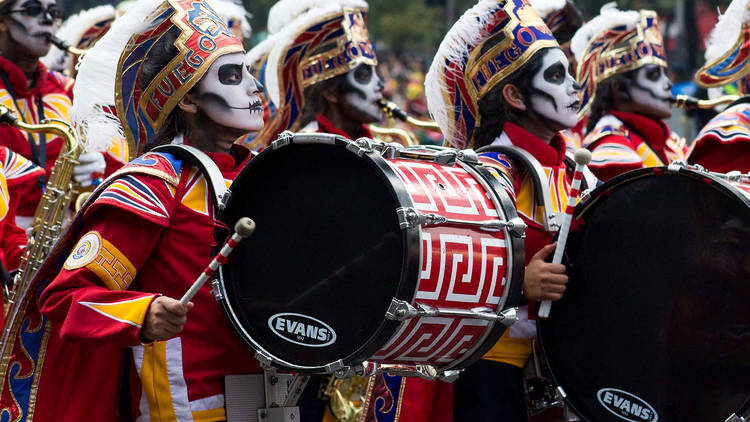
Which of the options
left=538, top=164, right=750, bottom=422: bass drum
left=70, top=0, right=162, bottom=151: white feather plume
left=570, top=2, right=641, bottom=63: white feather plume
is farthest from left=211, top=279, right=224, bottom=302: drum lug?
left=570, top=2, right=641, bottom=63: white feather plume

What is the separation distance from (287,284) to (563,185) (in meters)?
1.23

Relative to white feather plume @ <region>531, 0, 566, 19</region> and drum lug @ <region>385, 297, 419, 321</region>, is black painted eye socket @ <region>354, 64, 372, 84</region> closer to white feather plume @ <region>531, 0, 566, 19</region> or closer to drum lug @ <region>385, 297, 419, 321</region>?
white feather plume @ <region>531, 0, 566, 19</region>

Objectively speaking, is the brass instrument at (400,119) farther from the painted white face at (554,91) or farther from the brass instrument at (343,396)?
the painted white face at (554,91)

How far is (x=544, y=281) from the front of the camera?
13.2 ft

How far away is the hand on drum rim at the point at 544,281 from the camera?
4031 millimetres

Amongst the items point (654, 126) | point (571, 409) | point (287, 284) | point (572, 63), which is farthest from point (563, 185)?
point (572, 63)

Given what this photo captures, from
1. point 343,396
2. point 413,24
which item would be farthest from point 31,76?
point 413,24

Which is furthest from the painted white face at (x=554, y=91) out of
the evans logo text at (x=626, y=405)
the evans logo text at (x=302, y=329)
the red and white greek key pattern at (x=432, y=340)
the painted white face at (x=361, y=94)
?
the painted white face at (x=361, y=94)

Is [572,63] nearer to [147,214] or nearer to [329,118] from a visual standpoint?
[329,118]

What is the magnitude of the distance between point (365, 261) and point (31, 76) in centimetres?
391

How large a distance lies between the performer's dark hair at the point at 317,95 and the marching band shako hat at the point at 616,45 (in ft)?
4.29

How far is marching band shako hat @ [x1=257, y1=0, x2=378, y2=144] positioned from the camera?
23.4 feet

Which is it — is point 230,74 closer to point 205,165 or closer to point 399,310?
point 205,165

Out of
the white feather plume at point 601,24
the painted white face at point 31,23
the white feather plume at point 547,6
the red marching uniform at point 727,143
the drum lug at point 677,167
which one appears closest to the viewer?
the drum lug at point 677,167
